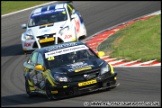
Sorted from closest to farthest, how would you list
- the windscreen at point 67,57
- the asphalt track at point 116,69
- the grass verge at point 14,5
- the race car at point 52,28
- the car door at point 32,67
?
the asphalt track at point 116,69
the windscreen at point 67,57
the car door at point 32,67
the race car at point 52,28
the grass verge at point 14,5

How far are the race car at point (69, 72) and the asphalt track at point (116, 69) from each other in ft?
0.64

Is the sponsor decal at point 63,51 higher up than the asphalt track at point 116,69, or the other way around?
the sponsor decal at point 63,51

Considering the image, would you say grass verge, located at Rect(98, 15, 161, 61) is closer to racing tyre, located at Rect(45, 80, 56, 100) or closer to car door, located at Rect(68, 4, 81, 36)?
car door, located at Rect(68, 4, 81, 36)

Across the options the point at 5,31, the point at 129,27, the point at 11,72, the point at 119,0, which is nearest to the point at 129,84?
the point at 11,72

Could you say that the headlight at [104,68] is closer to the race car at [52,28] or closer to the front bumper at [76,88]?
the front bumper at [76,88]

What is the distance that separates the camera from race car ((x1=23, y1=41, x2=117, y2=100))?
41.5ft

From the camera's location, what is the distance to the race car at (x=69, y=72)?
12641 millimetres

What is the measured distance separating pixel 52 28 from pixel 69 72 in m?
9.48

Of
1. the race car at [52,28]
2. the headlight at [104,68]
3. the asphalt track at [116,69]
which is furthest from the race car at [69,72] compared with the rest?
the race car at [52,28]

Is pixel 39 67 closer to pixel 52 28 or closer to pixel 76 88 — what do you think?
pixel 76 88

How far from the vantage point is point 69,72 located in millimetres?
12727

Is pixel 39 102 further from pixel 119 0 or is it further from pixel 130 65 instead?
pixel 119 0

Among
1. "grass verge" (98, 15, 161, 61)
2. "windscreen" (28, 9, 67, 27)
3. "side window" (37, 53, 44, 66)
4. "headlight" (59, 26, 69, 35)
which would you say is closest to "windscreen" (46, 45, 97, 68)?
"side window" (37, 53, 44, 66)

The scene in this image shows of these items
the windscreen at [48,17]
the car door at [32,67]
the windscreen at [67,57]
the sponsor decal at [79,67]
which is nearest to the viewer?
the sponsor decal at [79,67]
